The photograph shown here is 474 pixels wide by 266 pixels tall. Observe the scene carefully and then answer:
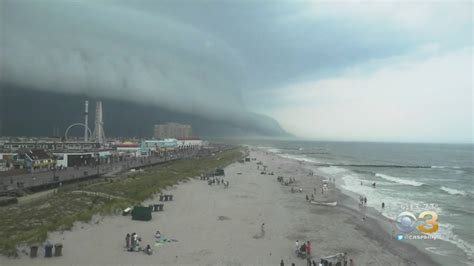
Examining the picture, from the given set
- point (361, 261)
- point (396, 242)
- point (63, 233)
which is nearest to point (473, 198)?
point (396, 242)

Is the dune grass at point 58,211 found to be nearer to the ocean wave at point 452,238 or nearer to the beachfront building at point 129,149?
the ocean wave at point 452,238

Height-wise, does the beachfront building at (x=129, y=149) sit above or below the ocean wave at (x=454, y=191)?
above

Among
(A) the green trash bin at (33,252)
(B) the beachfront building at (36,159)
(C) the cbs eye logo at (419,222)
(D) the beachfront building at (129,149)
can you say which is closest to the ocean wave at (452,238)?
(C) the cbs eye logo at (419,222)

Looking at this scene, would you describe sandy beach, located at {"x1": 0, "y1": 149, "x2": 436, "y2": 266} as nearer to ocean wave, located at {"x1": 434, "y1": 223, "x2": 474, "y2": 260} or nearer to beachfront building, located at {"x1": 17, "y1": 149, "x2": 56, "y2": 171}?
ocean wave, located at {"x1": 434, "y1": 223, "x2": 474, "y2": 260}

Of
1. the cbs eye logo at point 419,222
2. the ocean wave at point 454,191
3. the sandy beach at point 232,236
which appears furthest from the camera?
the ocean wave at point 454,191

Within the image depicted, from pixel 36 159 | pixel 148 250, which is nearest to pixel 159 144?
pixel 36 159

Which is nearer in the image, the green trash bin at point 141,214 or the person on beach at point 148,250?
the person on beach at point 148,250

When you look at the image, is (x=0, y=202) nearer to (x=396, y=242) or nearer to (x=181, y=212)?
(x=181, y=212)
